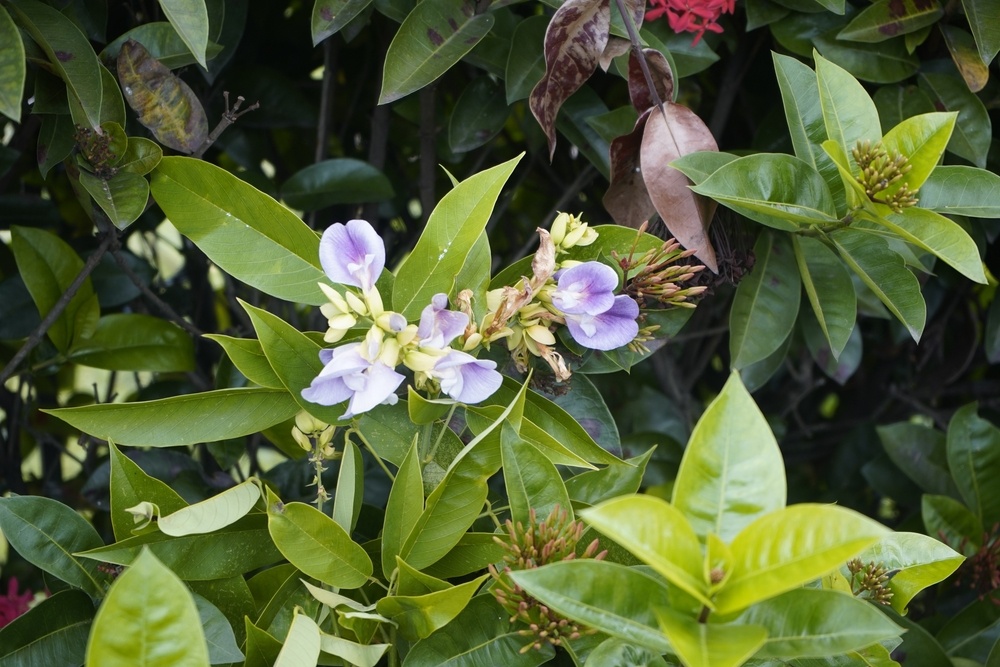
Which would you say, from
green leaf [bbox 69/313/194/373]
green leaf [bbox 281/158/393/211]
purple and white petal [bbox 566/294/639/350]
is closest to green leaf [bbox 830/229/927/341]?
purple and white petal [bbox 566/294/639/350]

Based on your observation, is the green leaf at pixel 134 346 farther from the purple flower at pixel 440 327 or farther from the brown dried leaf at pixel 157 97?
the purple flower at pixel 440 327

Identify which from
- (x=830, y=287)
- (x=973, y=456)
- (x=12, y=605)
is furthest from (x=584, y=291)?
(x=12, y=605)

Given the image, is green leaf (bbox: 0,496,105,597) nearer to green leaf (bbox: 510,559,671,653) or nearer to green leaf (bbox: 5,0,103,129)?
green leaf (bbox: 5,0,103,129)

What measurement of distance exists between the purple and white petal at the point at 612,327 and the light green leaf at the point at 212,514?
1.01 ft

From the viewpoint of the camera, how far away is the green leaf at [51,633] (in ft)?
2.43

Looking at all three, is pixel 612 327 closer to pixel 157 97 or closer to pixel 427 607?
pixel 427 607

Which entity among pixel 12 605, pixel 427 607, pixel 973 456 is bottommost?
pixel 12 605

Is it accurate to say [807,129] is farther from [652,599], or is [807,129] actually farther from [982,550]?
[982,550]

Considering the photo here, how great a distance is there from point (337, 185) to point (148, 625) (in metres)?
0.73

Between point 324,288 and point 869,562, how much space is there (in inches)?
21.5

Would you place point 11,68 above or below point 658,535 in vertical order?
above

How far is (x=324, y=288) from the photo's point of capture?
66 centimetres

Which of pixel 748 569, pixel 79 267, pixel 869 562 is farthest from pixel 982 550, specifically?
pixel 79 267

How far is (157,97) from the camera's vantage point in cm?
82
